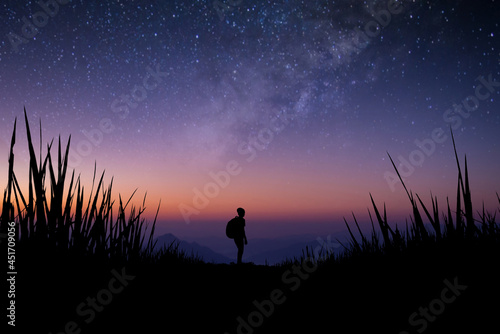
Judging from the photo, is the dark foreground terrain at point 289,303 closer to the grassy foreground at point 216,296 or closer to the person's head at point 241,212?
the grassy foreground at point 216,296

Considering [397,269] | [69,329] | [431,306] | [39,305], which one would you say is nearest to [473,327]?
[431,306]

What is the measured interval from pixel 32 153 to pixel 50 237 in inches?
22.3

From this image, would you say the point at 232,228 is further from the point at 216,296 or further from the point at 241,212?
the point at 216,296

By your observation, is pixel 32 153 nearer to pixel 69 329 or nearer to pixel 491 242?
pixel 69 329

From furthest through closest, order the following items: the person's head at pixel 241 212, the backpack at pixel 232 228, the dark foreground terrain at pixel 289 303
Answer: the person's head at pixel 241 212
the backpack at pixel 232 228
the dark foreground terrain at pixel 289 303

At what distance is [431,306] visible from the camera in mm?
1809

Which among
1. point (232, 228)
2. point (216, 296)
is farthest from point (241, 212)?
point (216, 296)

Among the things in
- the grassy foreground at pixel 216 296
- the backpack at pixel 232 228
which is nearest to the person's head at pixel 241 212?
the backpack at pixel 232 228

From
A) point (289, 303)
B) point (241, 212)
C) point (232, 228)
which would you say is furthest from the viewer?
point (241, 212)

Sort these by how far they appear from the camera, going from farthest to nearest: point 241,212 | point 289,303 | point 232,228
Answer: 1. point 241,212
2. point 232,228
3. point 289,303

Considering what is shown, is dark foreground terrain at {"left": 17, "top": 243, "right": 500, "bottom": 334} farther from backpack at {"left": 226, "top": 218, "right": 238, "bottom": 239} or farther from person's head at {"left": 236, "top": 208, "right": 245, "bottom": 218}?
person's head at {"left": 236, "top": 208, "right": 245, "bottom": 218}

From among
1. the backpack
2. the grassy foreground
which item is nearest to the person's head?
the backpack

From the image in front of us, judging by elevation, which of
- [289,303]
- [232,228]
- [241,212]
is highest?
[241,212]

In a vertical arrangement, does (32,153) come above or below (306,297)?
above
